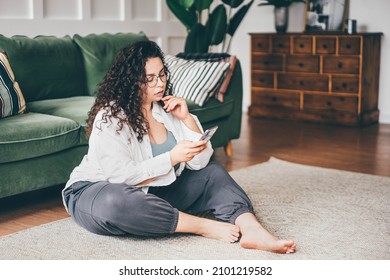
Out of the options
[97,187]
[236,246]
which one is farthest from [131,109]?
[236,246]

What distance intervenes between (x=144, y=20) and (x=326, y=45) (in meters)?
1.57

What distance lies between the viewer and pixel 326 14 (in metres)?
5.60

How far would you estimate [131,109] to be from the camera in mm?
2350

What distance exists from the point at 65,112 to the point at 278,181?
118cm

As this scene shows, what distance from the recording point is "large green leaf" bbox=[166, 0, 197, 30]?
15.9 feet

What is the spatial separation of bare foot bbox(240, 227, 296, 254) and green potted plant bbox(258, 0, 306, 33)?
3706 millimetres

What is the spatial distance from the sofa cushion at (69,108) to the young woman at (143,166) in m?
0.70

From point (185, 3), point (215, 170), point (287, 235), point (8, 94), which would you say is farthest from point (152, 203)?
point (185, 3)

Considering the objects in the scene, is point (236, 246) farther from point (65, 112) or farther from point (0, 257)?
point (65, 112)

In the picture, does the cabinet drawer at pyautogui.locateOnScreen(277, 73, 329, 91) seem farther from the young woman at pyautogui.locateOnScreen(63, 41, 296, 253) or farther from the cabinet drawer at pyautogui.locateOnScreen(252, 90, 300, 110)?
the young woman at pyautogui.locateOnScreen(63, 41, 296, 253)

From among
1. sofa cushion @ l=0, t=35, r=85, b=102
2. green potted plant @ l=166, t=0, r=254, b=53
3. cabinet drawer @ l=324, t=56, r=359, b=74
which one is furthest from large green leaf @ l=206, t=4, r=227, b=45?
sofa cushion @ l=0, t=35, r=85, b=102

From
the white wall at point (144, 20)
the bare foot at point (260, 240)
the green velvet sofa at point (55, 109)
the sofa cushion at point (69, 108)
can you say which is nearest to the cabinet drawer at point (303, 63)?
the white wall at point (144, 20)

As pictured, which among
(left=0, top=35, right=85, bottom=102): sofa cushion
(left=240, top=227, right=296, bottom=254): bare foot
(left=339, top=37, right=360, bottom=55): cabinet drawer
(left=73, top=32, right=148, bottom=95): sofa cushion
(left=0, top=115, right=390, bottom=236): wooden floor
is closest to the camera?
(left=240, top=227, right=296, bottom=254): bare foot

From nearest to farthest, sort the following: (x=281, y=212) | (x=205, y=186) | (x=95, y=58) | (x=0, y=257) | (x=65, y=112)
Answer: (x=0, y=257)
(x=205, y=186)
(x=281, y=212)
(x=65, y=112)
(x=95, y=58)
